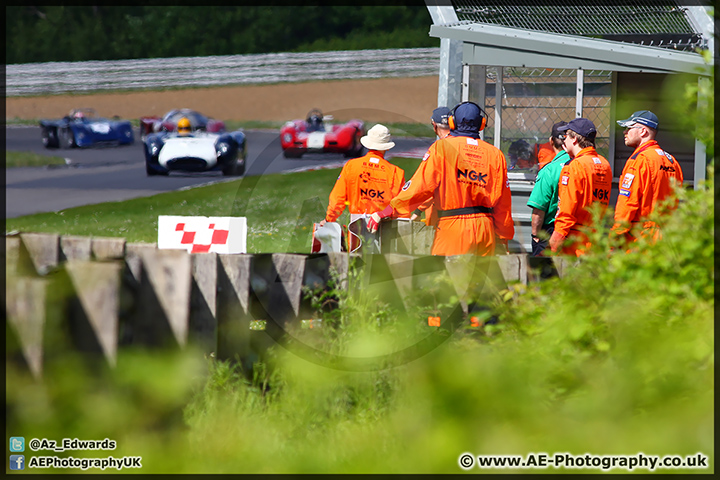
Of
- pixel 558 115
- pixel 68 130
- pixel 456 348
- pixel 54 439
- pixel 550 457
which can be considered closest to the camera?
pixel 550 457

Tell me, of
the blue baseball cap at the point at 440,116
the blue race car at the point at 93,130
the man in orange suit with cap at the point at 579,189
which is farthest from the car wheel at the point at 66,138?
the man in orange suit with cap at the point at 579,189

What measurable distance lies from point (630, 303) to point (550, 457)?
2.35ft

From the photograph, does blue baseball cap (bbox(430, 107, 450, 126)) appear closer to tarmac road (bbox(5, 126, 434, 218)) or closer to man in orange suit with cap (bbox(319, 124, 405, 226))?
man in orange suit with cap (bbox(319, 124, 405, 226))

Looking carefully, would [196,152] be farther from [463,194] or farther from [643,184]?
[643,184]

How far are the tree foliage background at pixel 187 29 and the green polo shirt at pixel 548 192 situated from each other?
28.8 meters

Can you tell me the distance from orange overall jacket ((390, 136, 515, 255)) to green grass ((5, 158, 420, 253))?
443 cm

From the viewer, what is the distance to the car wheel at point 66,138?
24.0 m

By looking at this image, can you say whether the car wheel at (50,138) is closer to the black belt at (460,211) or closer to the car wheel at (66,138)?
the car wheel at (66,138)

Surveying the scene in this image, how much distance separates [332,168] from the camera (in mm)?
24938

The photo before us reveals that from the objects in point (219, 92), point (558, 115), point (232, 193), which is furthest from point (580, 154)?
point (219, 92)

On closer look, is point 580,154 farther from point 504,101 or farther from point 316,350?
point 504,101

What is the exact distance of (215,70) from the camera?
1510 inches

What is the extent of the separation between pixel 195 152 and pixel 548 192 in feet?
50.4

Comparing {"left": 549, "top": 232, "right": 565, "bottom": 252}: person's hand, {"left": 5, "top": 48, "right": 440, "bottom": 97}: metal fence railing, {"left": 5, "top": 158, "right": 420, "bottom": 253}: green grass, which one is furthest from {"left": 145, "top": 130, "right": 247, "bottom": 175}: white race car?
{"left": 5, "top": 48, "right": 440, "bottom": 97}: metal fence railing
